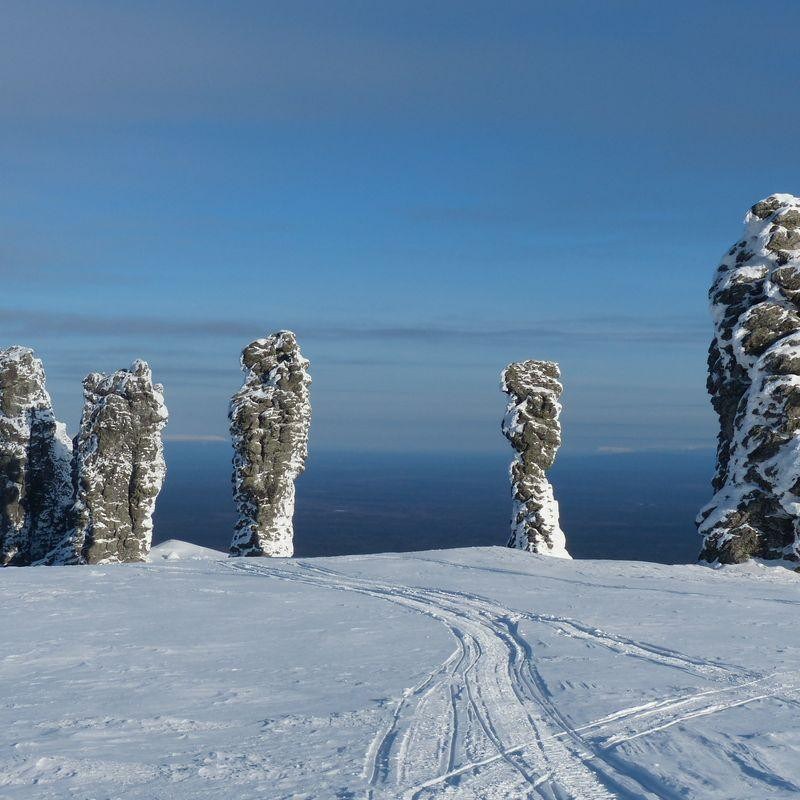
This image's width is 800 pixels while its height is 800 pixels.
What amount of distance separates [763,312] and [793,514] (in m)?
5.92

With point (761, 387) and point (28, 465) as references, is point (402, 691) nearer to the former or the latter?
point (761, 387)

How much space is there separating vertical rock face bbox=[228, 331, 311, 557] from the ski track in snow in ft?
67.3

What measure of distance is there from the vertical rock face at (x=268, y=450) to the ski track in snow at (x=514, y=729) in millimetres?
20508

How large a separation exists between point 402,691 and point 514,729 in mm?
2030

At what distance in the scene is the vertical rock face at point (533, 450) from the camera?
2998cm

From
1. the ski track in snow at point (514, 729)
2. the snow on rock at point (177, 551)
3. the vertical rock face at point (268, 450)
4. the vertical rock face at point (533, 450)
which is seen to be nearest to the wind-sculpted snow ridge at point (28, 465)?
the snow on rock at point (177, 551)

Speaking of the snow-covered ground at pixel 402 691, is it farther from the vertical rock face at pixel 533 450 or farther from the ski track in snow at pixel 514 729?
the vertical rock face at pixel 533 450

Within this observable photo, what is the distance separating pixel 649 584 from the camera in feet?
65.9

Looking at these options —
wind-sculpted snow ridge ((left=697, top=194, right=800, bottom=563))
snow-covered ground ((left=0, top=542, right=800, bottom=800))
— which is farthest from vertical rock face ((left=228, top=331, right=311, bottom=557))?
wind-sculpted snow ridge ((left=697, top=194, right=800, bottom=563))

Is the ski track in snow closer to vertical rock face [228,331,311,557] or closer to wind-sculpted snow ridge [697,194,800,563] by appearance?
wind-sculpted snow ridge [697,194,800,563]

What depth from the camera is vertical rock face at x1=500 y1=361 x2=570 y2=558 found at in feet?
98.4

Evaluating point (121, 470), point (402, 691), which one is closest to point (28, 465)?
point (121, 470)

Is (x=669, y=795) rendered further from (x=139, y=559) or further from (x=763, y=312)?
(x=139, y=559)

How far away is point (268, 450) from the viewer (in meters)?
33.6
